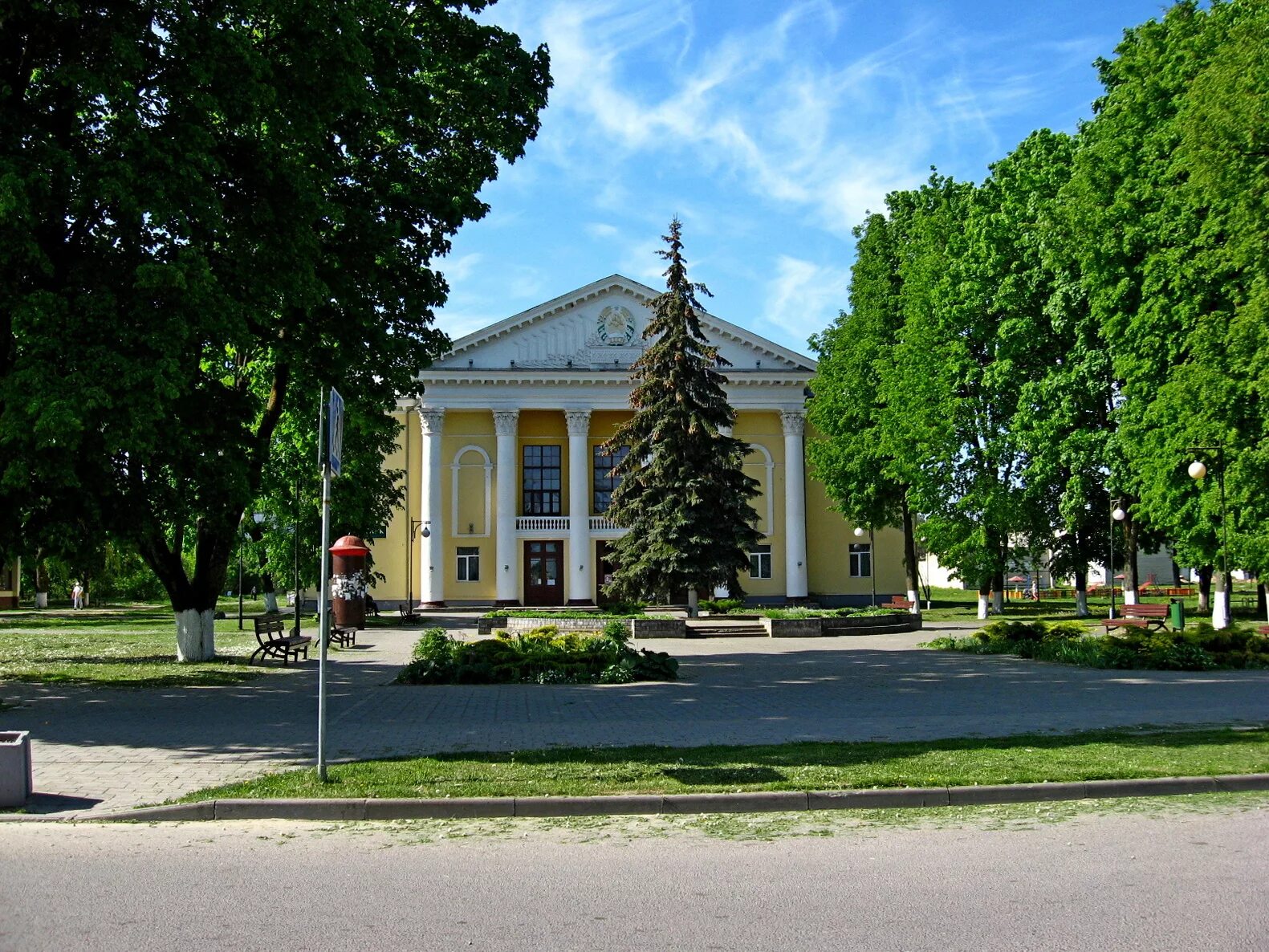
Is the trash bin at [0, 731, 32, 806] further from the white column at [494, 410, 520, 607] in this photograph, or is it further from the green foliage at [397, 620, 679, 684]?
the white column at [494, 410, 520, 607]

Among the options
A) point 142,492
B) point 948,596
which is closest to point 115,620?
point 142,492

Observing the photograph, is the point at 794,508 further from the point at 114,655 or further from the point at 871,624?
the point at 114,655

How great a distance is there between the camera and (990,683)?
18797mm

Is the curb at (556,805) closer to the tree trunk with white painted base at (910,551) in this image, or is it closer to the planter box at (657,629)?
the planter box at (657,629)

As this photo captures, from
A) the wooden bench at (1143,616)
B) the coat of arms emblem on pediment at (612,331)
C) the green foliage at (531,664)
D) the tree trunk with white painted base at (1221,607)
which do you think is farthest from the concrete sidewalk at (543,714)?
the coat of arms emblem on pediment at (612,331)

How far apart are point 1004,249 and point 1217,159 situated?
1106cm

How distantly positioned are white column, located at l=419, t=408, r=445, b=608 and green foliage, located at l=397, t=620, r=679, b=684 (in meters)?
36.2

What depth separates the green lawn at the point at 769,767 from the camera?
363 inches

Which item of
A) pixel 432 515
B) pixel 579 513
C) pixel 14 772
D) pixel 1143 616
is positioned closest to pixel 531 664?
pixel 14 772

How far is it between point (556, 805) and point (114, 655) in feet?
65.8

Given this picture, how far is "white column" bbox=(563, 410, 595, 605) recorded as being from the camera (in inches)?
2264

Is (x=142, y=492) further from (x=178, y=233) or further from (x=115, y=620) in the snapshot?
(x=115, y=620)

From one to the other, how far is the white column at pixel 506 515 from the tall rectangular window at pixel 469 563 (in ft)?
3.10

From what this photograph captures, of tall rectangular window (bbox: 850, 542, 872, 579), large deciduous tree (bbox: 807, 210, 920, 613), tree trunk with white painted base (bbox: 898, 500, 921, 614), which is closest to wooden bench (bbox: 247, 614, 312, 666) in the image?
large deciduous tree (bbox: 807, 210, 920, 613)
